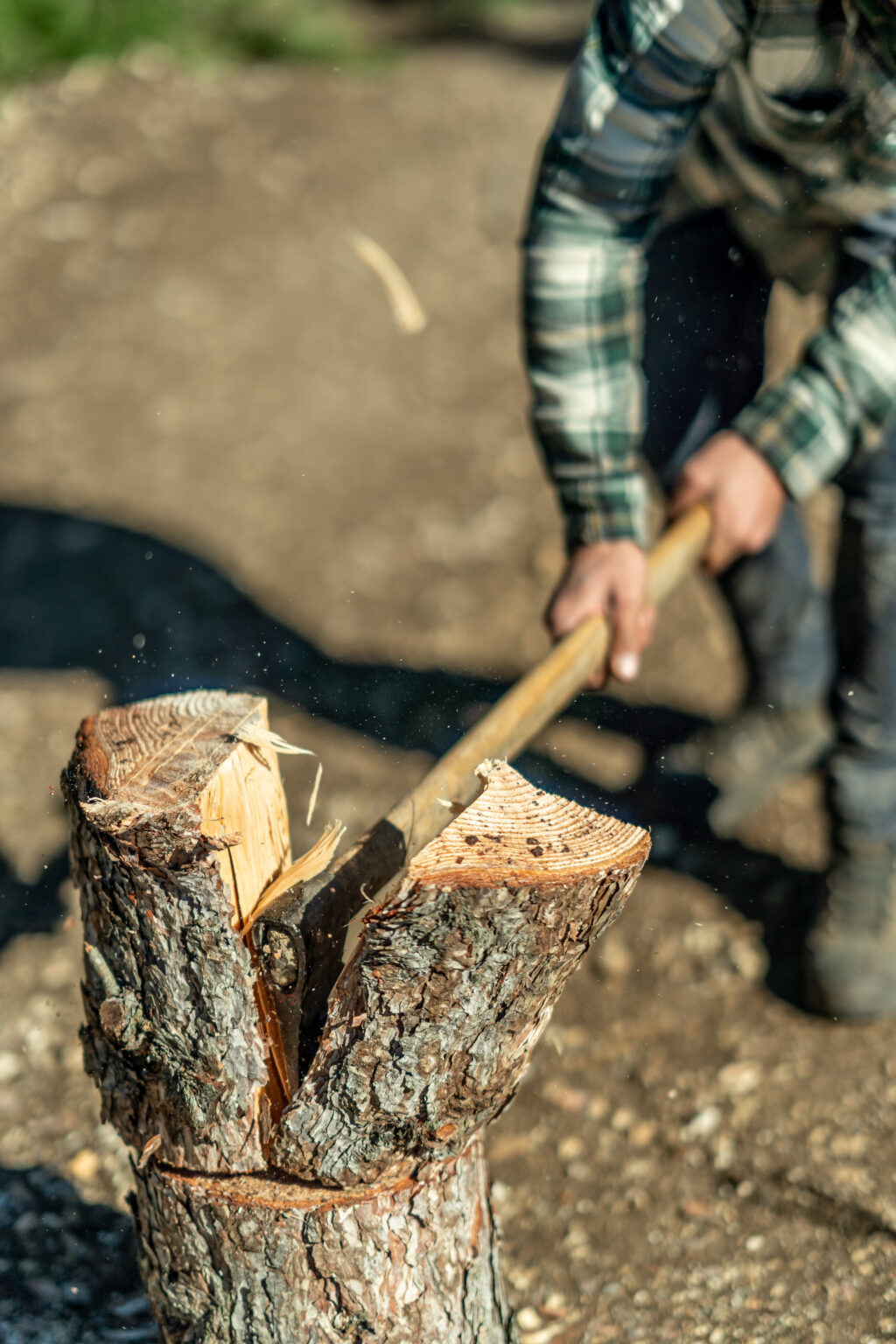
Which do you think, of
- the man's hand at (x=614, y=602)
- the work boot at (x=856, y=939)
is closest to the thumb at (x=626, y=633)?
the man's hand at (x=614, y=602)

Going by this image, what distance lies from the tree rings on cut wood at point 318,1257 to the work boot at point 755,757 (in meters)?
1.47

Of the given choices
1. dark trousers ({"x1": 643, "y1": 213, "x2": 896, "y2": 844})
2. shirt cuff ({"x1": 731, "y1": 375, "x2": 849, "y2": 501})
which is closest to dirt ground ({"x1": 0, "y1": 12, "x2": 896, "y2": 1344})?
dark trousers ({"x1": 643, "y1": 213, "x2": 896, "y2": 844})

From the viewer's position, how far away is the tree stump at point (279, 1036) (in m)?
1.24

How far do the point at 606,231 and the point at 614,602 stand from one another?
59 centimetres

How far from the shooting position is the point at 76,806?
137 cm

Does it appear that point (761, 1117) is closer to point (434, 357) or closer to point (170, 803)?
point (170, 803)

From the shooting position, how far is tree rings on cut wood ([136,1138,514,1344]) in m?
1.37

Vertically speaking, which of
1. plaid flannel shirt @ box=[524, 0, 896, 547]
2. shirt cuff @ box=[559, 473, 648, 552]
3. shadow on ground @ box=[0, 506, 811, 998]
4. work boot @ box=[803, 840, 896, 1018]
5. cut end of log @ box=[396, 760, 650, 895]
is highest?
plaid flannel shirt @ box=[524, 0, 896, 547]

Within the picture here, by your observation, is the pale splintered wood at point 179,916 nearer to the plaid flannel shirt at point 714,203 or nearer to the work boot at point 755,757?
the plaid flannel shirt at point 714,203

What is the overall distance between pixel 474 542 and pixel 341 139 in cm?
312

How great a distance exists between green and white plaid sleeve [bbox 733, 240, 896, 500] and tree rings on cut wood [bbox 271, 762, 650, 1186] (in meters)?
0.98

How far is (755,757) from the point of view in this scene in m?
2.84

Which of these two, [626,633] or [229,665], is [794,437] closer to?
[626,633]

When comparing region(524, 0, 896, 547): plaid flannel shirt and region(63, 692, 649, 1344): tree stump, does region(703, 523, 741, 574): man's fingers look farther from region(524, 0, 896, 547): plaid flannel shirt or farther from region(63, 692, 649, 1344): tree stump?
region(63, 692, 649, 1344): tree stump
